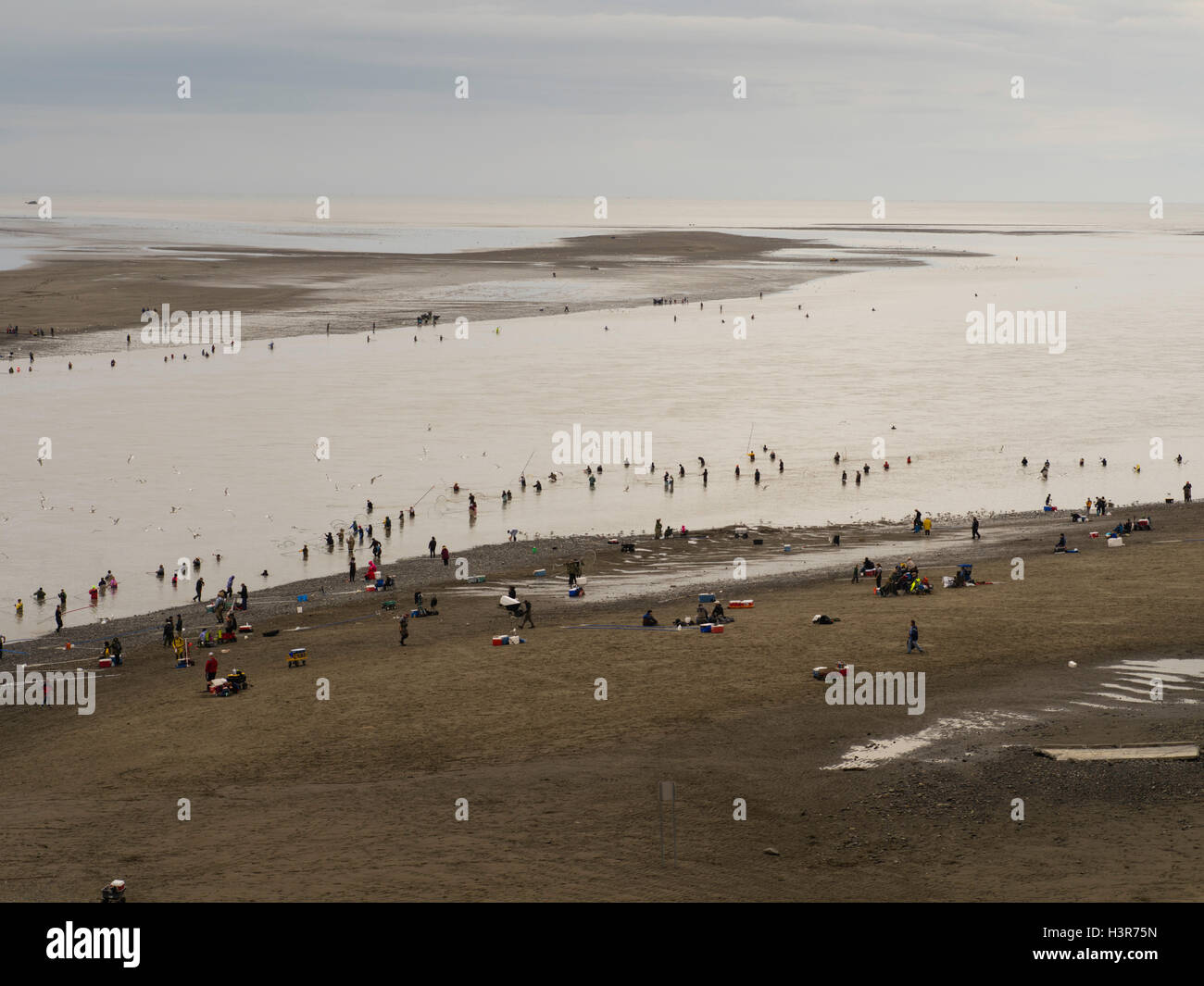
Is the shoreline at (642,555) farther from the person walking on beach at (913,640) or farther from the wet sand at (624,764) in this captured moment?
the person walking on beach at (913,640)

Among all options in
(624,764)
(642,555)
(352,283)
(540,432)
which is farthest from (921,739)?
(352,283)

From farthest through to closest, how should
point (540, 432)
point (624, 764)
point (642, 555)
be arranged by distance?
point (540, 432) → point (642, 555) → point (624, 764)

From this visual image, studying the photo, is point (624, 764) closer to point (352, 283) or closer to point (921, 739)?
point (921, 739)

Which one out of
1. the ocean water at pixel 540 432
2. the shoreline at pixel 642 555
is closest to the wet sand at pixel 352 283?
the ocean water at pixel 540 432

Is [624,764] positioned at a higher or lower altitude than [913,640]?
lower

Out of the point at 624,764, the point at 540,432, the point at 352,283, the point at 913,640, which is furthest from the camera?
the point at 352,283

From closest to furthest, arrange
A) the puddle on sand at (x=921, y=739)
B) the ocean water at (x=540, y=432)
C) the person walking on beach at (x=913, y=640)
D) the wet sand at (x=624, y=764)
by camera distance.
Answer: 1. the wet sand at (x=624, y=764)
2. the puddle on sand at (x=921, y=739)
3. the person walking on beach at (x=913, y=640)
4. the ocean water at (x=540, y=432)

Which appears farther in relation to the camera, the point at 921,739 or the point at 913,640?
the point at 913,640
